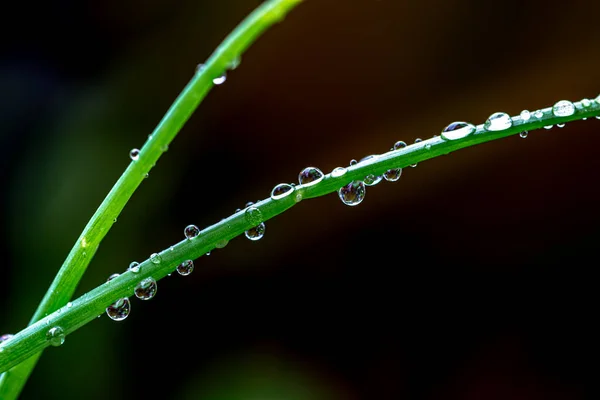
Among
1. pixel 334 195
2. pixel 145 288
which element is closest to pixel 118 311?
pixel 145 288

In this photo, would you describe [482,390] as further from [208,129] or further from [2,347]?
[2,347]

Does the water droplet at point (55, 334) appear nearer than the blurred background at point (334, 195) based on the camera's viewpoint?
Yes

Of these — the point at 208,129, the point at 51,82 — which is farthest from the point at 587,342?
the point at 51,82

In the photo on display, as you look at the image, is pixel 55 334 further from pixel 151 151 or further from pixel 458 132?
pixel 458 132

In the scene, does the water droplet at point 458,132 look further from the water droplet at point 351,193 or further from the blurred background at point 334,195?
the blurred background at point 334,195

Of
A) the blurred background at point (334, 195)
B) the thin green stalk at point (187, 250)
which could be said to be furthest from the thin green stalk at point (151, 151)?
the blurred background at point (334, 195)

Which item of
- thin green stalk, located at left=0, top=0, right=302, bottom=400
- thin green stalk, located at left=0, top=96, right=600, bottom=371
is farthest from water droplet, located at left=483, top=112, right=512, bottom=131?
thin green stalk, located at left=0, top=0, right=302, bottom=400
